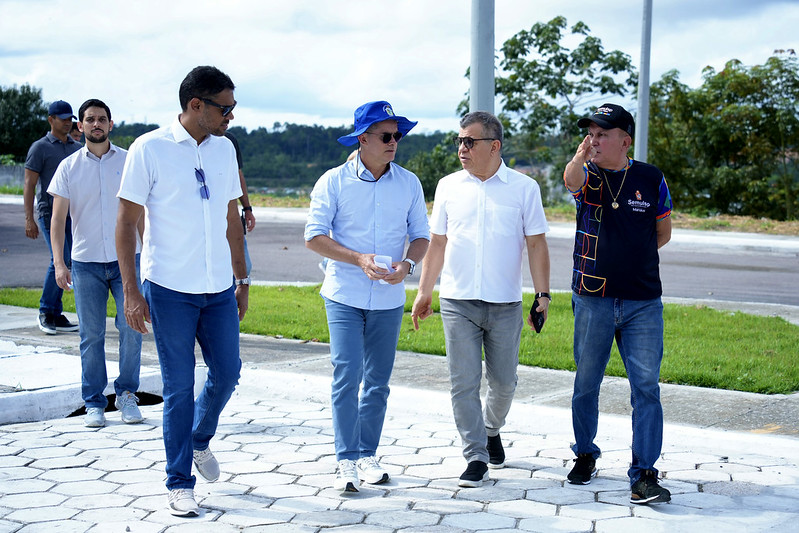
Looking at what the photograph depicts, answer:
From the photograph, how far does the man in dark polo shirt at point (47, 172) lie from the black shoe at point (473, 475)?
525cm

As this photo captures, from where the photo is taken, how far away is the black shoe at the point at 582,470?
5.10 meters

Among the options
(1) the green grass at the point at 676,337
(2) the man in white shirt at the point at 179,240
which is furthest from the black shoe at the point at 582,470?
(1) the green grass at the point at 676,337

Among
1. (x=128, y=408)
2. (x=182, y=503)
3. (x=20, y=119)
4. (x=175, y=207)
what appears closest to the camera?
(x=182, y=503)

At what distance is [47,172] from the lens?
8.95 meters

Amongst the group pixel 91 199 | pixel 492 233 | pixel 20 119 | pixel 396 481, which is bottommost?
pixel 396 481

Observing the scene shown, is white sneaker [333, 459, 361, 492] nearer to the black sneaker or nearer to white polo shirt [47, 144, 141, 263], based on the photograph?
the black sneaker

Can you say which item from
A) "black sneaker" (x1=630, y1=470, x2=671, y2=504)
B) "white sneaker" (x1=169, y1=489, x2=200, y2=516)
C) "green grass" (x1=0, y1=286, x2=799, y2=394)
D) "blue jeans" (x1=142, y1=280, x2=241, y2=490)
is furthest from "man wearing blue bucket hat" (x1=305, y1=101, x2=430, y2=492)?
"green grass" (x1=0, y1=286, x2=799, y2=394)

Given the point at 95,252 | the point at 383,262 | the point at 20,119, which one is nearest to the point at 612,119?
the point at 383,262

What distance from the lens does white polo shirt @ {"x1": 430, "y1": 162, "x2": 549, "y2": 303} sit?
5.23 m

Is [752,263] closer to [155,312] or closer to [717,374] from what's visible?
[717,374]

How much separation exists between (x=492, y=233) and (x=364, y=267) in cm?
78

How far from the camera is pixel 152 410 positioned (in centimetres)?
678

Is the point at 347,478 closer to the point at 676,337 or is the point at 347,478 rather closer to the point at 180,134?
the point at 180,134

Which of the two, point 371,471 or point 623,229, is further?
point 371,471
